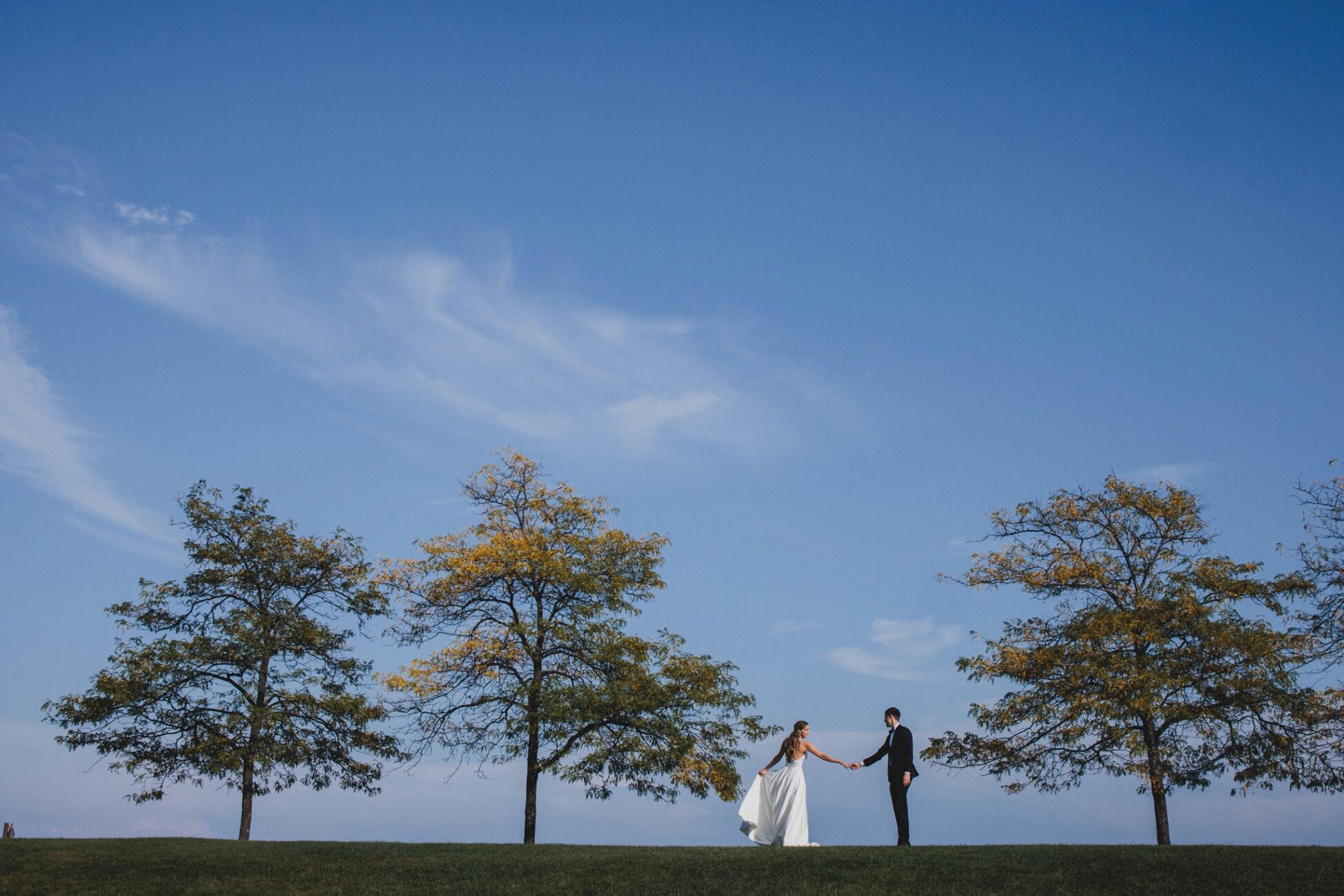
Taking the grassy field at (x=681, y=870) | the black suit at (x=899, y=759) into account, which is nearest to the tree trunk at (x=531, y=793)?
the grassy field at (x=681, y=870)

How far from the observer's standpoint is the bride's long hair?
1953 centimetres

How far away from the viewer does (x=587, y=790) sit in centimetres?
2861

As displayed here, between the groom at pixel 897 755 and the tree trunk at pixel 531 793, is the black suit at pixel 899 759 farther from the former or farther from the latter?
the tree trunk at pixel 531 793

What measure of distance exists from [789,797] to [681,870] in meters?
2.91

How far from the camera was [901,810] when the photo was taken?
19562mm

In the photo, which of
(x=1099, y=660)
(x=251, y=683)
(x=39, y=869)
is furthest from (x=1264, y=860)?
(x=251, y=683)

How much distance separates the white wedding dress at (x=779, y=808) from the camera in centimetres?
1953

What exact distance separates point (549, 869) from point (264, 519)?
18003mm

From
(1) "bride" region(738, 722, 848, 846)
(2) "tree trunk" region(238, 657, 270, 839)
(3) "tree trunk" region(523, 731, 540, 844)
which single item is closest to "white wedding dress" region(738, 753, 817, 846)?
(1) "bride" region(738, 722, 848, 846)

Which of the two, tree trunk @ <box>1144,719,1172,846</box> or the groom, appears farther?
tree trunk @ <box>1144,719,1172,846</box>

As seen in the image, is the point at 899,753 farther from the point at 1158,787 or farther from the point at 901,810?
the point at 1158,787

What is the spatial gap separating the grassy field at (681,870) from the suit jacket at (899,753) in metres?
1.38

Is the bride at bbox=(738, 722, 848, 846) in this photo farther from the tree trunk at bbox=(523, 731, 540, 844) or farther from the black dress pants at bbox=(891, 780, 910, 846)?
the tree trunk at bbox=(523, 731, 540, 844)

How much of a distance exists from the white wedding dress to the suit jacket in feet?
4.75
